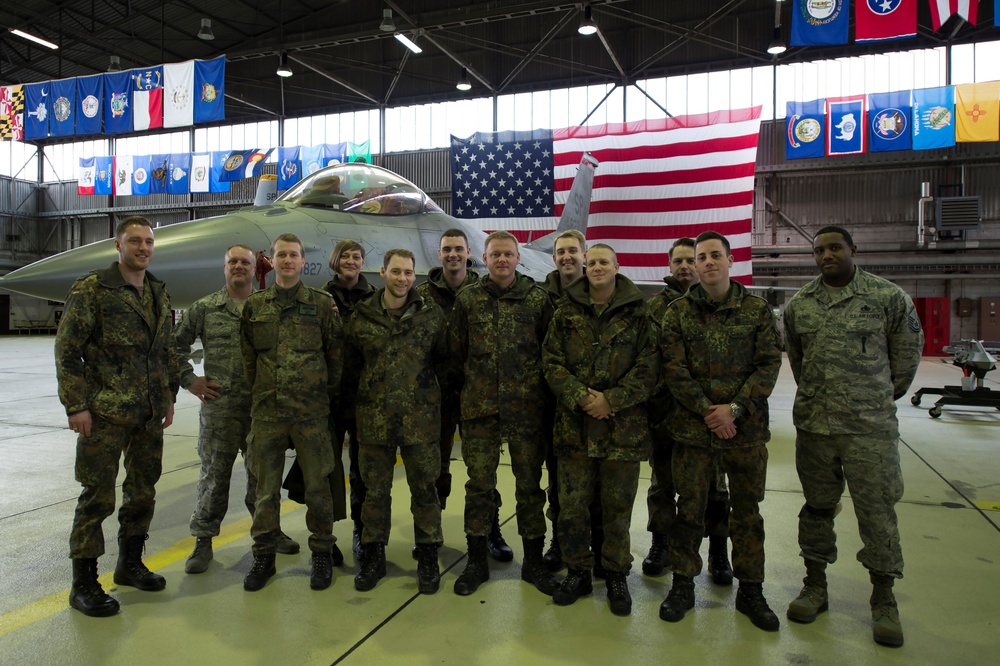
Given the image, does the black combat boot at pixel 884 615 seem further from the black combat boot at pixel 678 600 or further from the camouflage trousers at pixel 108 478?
the camouflage trousers at pixel 108 478

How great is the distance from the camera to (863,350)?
10.1 feet

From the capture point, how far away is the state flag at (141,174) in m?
27.0

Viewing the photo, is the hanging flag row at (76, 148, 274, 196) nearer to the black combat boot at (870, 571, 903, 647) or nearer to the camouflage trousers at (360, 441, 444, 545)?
the camouflage trousers at (360, 441, 444, 545)

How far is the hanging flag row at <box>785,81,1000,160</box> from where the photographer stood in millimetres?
17734

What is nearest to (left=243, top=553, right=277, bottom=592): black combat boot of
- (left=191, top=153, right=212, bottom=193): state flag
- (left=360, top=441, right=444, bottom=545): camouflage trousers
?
(left=360, top=441, right=444, bottom=545): camouflage trousers

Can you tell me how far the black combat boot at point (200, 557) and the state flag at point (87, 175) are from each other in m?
31.1

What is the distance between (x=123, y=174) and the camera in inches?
1082

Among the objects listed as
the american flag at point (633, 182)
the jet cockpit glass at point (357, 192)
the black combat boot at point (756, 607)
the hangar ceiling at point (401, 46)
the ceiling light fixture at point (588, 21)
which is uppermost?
the hangar ceiling at point (401, 46)

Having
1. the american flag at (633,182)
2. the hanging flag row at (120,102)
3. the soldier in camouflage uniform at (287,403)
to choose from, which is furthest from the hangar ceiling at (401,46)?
the soldier in camouflage uniform at (287,403)

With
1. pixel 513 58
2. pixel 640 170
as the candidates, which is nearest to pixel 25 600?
pixel 640 170

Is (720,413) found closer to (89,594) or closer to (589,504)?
(589,504)

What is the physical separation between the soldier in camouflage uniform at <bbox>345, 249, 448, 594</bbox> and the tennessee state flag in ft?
42.0

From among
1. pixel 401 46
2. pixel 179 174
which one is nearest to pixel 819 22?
pixel 401 46

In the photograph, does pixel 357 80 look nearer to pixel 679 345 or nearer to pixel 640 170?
pixel 640 170
